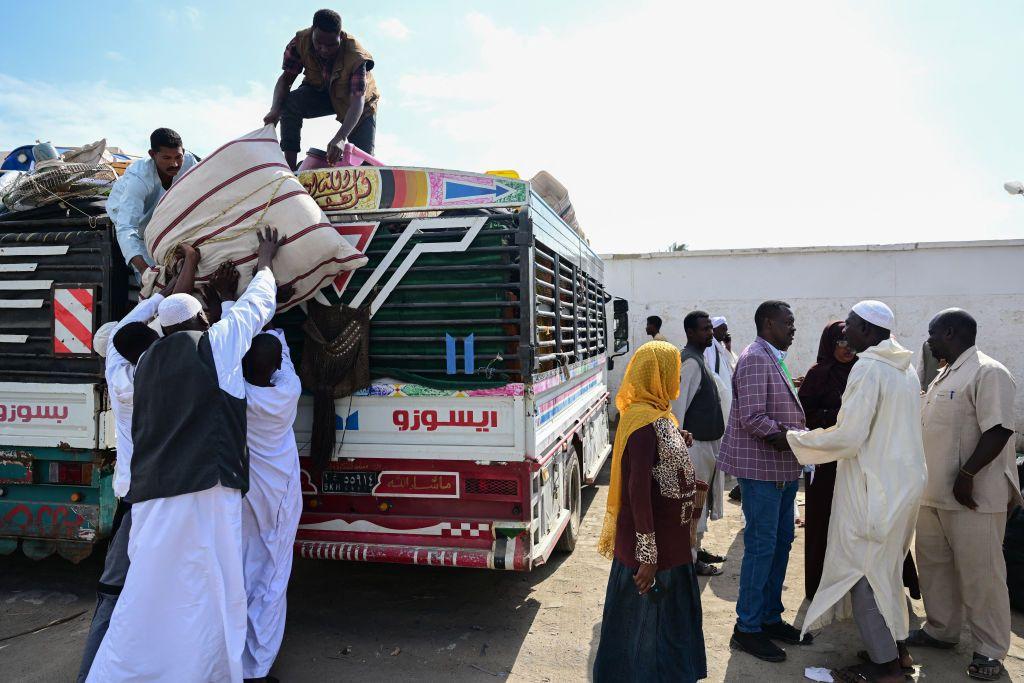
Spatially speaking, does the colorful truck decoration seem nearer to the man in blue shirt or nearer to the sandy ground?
the man in blue shirt

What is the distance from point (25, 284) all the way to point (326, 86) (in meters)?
2.52

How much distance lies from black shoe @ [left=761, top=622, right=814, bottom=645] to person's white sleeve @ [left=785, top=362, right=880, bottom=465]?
106cm

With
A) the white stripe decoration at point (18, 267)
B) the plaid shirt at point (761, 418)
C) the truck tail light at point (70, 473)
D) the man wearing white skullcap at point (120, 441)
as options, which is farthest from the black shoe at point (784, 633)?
the white stripe decoration at point (18, 267)

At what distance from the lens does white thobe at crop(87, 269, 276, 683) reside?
270 cm

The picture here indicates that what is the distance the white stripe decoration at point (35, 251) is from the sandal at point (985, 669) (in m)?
5.55

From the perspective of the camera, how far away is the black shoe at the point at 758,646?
3.43m

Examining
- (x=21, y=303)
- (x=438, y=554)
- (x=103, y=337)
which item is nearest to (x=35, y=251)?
(x=21, y=303)

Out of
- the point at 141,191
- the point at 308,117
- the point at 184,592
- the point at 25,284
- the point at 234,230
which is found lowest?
the point at 184,592

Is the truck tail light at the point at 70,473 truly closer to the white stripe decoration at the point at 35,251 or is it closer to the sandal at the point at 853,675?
the white stripe decoration at the point at 35,251

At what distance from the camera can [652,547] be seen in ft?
8.68

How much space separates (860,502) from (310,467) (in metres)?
2.93

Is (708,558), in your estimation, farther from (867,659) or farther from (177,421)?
(177,421)

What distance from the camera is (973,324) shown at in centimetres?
355

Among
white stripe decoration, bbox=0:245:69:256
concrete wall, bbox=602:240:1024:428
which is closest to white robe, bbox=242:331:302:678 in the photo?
white stripe decoration, bbox=0:245:69:256
